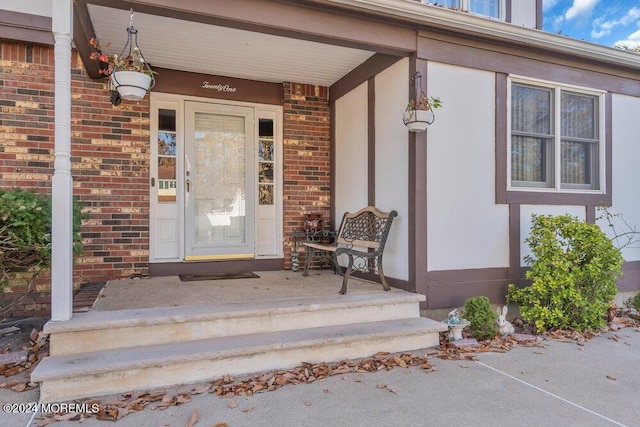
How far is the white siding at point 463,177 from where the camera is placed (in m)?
→ 4.19

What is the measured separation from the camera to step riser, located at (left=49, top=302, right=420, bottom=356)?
9.48ft

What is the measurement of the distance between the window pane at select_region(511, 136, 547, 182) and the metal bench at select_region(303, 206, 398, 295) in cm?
159

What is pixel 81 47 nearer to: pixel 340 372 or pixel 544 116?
pixel 340 372

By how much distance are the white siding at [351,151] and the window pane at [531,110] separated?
1.65 metres

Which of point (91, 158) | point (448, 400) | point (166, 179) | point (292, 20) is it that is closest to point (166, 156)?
point (166, 179)

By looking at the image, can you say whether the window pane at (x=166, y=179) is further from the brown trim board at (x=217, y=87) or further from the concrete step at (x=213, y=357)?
the concrete step at (x=213, y=357)

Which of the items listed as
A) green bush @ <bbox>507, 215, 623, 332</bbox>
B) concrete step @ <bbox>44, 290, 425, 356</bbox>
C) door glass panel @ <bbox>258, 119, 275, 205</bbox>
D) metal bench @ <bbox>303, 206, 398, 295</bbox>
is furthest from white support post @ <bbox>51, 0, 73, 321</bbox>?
green bush @ <bbox>507, 215, 623, 332</bbox>

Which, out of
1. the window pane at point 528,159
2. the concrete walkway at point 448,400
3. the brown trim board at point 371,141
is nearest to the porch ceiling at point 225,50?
the brown trim board at point 371,141

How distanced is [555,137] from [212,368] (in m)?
4.40

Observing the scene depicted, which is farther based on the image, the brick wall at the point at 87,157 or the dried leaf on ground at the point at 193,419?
the brick wall at the point at 87,157

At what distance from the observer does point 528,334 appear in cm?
411

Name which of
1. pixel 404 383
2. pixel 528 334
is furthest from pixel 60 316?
pixel 528 334

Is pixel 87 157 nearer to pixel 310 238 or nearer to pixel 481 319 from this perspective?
pixel 310 238

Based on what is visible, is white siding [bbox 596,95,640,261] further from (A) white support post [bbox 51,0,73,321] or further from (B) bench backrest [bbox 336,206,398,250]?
(A) white support post [bbox 51,0,73,321]
